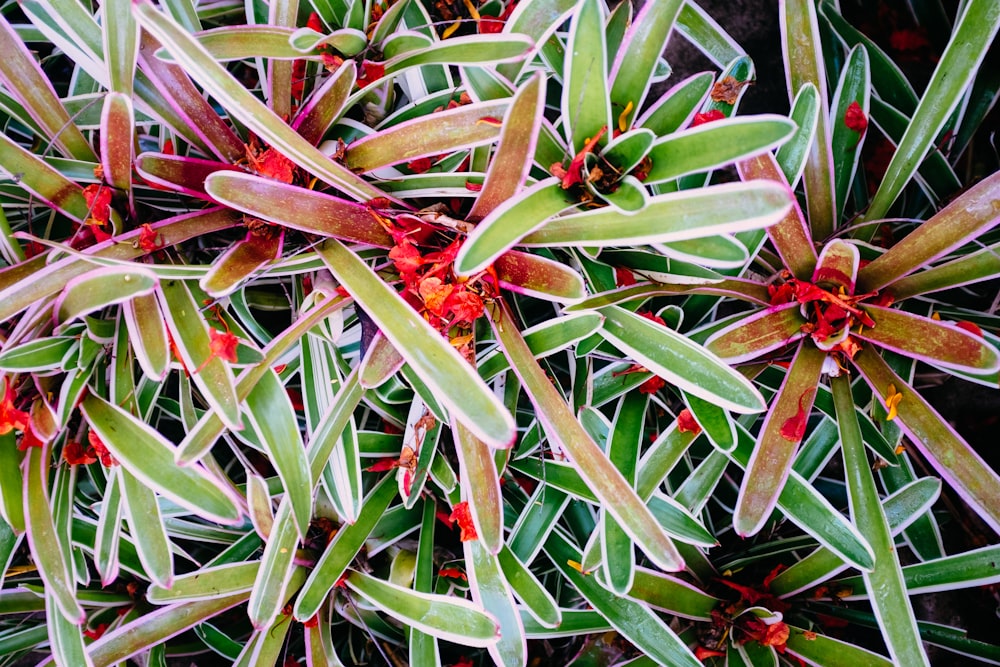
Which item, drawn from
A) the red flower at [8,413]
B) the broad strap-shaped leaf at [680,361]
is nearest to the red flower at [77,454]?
the red flower at [8,413]

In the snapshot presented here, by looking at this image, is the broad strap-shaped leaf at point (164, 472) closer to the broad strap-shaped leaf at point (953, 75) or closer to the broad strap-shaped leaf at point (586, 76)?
the broad strap-shaped leaf at point (586, 76)

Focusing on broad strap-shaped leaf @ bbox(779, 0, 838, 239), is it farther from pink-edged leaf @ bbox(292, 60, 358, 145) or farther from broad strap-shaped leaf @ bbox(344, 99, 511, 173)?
pink-edged leaf @ bbox(292, 60, 358, 145)

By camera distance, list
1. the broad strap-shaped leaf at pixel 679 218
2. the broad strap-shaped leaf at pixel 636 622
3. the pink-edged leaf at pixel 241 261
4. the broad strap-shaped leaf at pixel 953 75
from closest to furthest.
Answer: the broad strap-shaped leaf at pixel 679 218 → the pink-edged leaf at pixel 241 261 → the broad strap-shaped leaf at pixel 953 75 → the broad strap-shaped leaf at pixel 636 622

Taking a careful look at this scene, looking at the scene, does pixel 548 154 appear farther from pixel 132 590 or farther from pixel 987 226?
pixel 132 590

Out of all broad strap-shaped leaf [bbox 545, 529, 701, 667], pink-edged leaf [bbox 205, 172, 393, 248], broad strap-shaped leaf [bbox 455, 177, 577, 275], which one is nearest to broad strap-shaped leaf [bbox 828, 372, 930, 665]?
broad strap-shaped leaf [bbox 545, 529, 701, 667]

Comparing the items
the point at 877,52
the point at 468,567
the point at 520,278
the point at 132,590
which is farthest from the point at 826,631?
the point at 132,590
